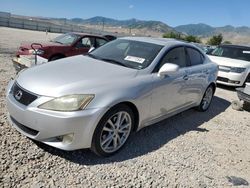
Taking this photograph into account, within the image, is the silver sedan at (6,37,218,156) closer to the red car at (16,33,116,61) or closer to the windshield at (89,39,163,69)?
the windshield at (89,39,163,69)

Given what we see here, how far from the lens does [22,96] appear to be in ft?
11.4

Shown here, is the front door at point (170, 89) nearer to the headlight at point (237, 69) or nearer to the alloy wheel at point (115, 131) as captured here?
the alloy wheel at point (115, 131)

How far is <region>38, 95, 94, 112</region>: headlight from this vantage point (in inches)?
128

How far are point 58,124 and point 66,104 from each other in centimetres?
25

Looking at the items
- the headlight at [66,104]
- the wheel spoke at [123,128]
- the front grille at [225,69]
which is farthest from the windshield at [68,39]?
the headlight at [66,104]

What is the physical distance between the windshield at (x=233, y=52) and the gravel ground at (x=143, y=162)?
6080mm

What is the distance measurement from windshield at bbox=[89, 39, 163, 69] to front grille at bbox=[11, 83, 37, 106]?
1530 mm

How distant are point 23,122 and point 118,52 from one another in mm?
2080

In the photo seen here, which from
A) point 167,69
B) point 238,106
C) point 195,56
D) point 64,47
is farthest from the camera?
point 64,47

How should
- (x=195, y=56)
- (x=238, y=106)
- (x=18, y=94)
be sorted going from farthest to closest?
1. (x=238, y=106)
2. (x=195, y=56)
3. (x=18, y=94)

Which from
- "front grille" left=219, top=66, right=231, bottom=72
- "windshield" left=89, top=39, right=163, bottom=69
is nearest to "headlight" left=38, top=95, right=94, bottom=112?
"windshield" left=89, top=39, right=163, bottom=69

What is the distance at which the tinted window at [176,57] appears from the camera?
15.2 feet

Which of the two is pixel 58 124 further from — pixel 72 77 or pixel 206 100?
pixel 206 100

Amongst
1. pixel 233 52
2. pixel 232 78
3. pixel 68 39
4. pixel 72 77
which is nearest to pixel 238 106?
pixel 232 78
